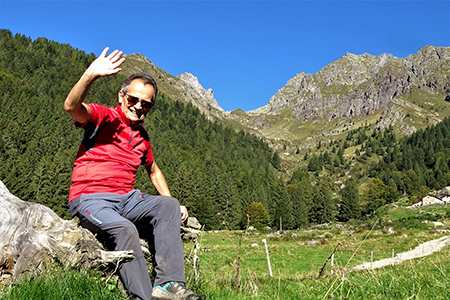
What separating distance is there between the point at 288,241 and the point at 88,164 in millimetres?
51880

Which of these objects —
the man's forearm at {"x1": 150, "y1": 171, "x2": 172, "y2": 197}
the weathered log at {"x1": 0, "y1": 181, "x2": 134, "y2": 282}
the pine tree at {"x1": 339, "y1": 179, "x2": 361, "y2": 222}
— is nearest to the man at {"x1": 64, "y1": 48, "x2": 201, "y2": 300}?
the weathered log at {"x1": 0, "y1": 181, "x2": 134, "y2": 282}

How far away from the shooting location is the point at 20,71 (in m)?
120

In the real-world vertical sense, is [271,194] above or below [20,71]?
below

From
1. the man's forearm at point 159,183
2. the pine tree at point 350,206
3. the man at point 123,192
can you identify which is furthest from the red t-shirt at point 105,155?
the pine tree at point 350,206

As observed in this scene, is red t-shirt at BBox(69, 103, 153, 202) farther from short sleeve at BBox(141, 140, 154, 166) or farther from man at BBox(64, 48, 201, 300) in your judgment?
short sleeve at BBox(141, 140, 154, 166)

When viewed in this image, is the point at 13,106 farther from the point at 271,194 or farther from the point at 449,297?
the point at 449,297

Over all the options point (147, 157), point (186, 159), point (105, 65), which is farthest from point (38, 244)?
point (186, 159)

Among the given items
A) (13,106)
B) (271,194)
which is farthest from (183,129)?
(13,106)

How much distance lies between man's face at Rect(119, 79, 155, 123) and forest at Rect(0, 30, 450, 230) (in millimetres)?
53058

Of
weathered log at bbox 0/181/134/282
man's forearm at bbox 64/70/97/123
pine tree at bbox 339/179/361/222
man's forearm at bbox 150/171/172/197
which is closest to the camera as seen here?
weathered log at bbox 0/181/134/282

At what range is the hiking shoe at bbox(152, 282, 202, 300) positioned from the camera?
2.67m

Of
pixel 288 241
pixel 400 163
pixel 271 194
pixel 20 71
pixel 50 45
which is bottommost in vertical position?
pixel 288 241

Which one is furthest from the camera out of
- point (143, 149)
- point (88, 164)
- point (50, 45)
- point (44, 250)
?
point (50, 45)

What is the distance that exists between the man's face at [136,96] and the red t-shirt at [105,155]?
8 cm
